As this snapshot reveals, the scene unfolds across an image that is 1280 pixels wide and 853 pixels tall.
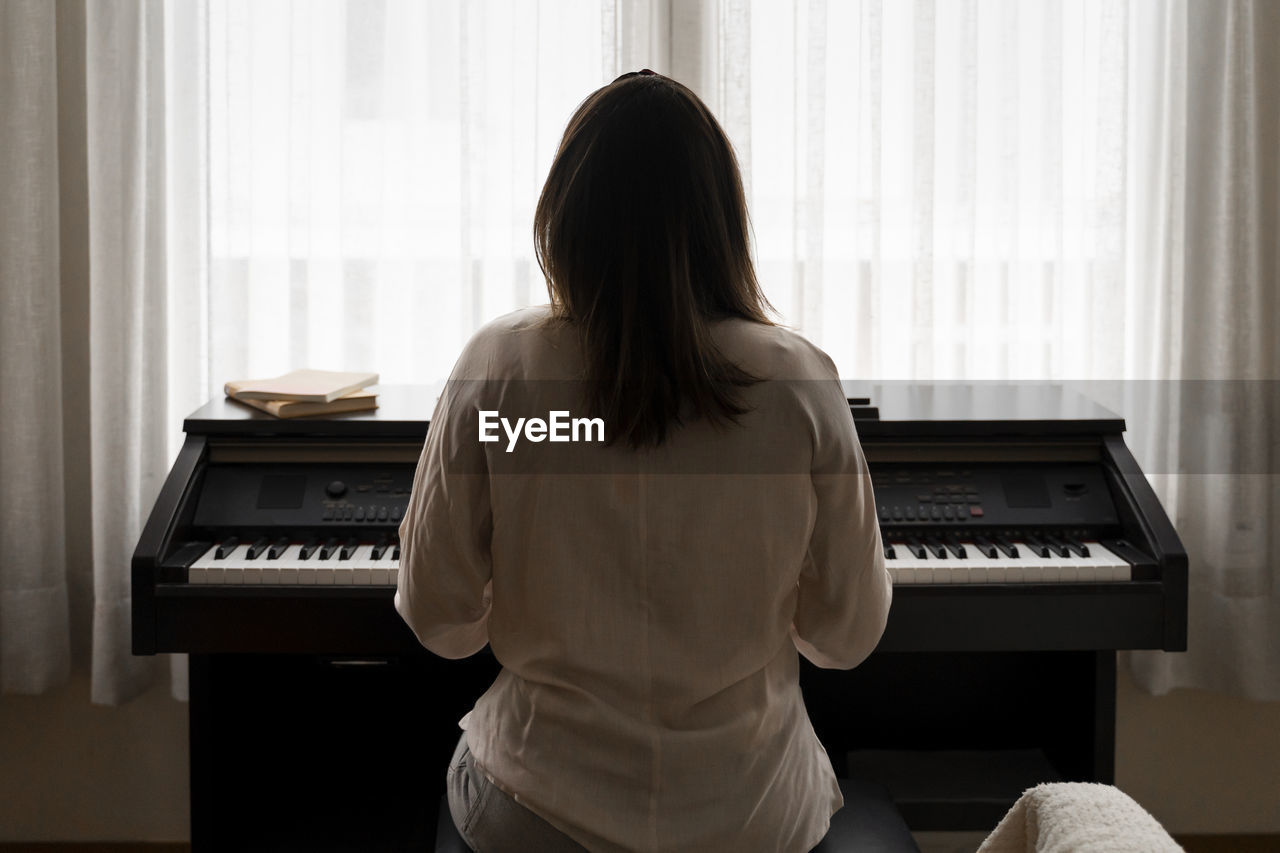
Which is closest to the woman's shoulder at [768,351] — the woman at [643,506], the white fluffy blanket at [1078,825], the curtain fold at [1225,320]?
the woman at [643,506]

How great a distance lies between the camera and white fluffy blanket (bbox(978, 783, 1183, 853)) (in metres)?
0.85

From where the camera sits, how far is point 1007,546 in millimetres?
→ 1882

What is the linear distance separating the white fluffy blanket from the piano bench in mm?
409

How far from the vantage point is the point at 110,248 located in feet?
7.74

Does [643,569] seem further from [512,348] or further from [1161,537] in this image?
[1161,537]

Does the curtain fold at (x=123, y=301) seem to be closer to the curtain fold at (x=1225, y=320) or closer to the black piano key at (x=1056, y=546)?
the black piano key at (x=1056, y=546)

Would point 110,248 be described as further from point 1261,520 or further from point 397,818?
point 1261,520

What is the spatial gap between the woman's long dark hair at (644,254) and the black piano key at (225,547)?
3.09ft

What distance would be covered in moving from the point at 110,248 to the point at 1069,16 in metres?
2.01

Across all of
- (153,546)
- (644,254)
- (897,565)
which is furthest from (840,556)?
(153,546)

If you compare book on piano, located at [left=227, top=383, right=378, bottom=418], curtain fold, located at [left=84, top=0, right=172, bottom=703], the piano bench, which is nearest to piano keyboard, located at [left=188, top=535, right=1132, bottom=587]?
book on piano, located at [left=227, top=383, right=378, bottom=418]

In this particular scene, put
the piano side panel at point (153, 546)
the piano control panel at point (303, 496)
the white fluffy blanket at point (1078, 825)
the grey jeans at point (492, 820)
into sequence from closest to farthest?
the white fluffy blanket at point (1078, 825) < the grey jeans at point (492, 820) < the piano side panel at point (153, 546) < the piano control panel at point (303, 496)

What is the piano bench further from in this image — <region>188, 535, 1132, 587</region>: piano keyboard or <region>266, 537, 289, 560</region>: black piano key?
<region>266, 537, 289, 560</region>: black piano key

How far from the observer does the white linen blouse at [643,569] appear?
3.78 feet
